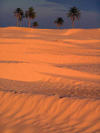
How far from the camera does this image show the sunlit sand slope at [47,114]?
3160 mm

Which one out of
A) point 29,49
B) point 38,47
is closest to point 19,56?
point 29,49

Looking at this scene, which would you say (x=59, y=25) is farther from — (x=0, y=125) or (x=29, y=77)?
(x=0, y=125)

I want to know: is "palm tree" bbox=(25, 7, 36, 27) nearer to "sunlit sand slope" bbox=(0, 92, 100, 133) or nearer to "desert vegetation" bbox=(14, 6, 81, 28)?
"desert vegetation" bbox=(14, 6, 81, 28)

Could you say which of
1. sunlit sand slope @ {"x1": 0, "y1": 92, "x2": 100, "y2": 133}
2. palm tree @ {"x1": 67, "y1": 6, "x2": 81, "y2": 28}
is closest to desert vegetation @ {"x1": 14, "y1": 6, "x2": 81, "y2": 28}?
palm tree @ {"x1": 67, "y1": 6, "x2": 81, "y2": 28}

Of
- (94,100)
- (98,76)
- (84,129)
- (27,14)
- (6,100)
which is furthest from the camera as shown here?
(27,14)

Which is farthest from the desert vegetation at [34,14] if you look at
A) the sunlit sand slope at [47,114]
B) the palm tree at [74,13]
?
the sunlit sand slope at [47,114]

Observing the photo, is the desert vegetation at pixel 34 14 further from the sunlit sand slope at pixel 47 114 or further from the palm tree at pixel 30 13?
the sunlit sand slope at pixel 47 114

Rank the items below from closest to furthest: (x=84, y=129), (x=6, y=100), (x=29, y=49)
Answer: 1. (x=84, y=129)
2. (x=6, y=100)
3. (x=29, y=49)

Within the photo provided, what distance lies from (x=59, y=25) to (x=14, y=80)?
165 ft

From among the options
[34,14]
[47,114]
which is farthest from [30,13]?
[47,114]

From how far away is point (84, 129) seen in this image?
123 inches

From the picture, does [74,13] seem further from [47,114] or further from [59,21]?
[47,114]

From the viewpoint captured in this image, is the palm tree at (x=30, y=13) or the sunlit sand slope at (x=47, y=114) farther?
the palm tree at (x=30, y=13)

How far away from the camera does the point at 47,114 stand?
3682 mm
